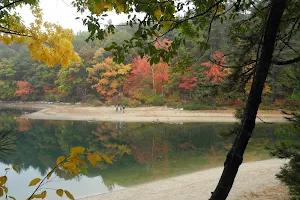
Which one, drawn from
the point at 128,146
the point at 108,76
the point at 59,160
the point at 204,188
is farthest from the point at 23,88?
the point at 59,160

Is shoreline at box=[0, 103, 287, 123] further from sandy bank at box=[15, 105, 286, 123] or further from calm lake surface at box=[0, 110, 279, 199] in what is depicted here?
calm lake surface at box=[0, 110, 279, 199]

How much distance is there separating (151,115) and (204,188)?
1731cm

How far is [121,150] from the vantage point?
48.1 feet

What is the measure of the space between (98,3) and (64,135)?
62.1 ft

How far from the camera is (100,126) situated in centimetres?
2186

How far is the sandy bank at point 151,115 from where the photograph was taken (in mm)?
22645

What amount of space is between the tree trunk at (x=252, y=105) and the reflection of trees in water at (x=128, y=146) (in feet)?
28.4

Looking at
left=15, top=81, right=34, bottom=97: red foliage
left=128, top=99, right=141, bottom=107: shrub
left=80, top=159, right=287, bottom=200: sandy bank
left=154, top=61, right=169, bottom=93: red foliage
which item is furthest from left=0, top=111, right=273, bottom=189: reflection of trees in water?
left=15, top=81, right=34, bottom=97: red foliage

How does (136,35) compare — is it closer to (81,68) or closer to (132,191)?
(132,191)

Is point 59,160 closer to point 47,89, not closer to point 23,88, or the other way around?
point 47,89

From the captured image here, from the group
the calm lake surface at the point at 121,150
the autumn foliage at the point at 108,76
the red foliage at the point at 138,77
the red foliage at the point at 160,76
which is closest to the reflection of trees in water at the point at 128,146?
the calm lake surface at the point at 121,150

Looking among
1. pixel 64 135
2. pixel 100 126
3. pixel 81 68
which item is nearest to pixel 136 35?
pixel 64 135

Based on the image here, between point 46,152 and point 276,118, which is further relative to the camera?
point 276,118

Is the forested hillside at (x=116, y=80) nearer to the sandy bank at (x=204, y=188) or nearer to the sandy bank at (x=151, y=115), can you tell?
the sandy bank at (x=151, y=115)
